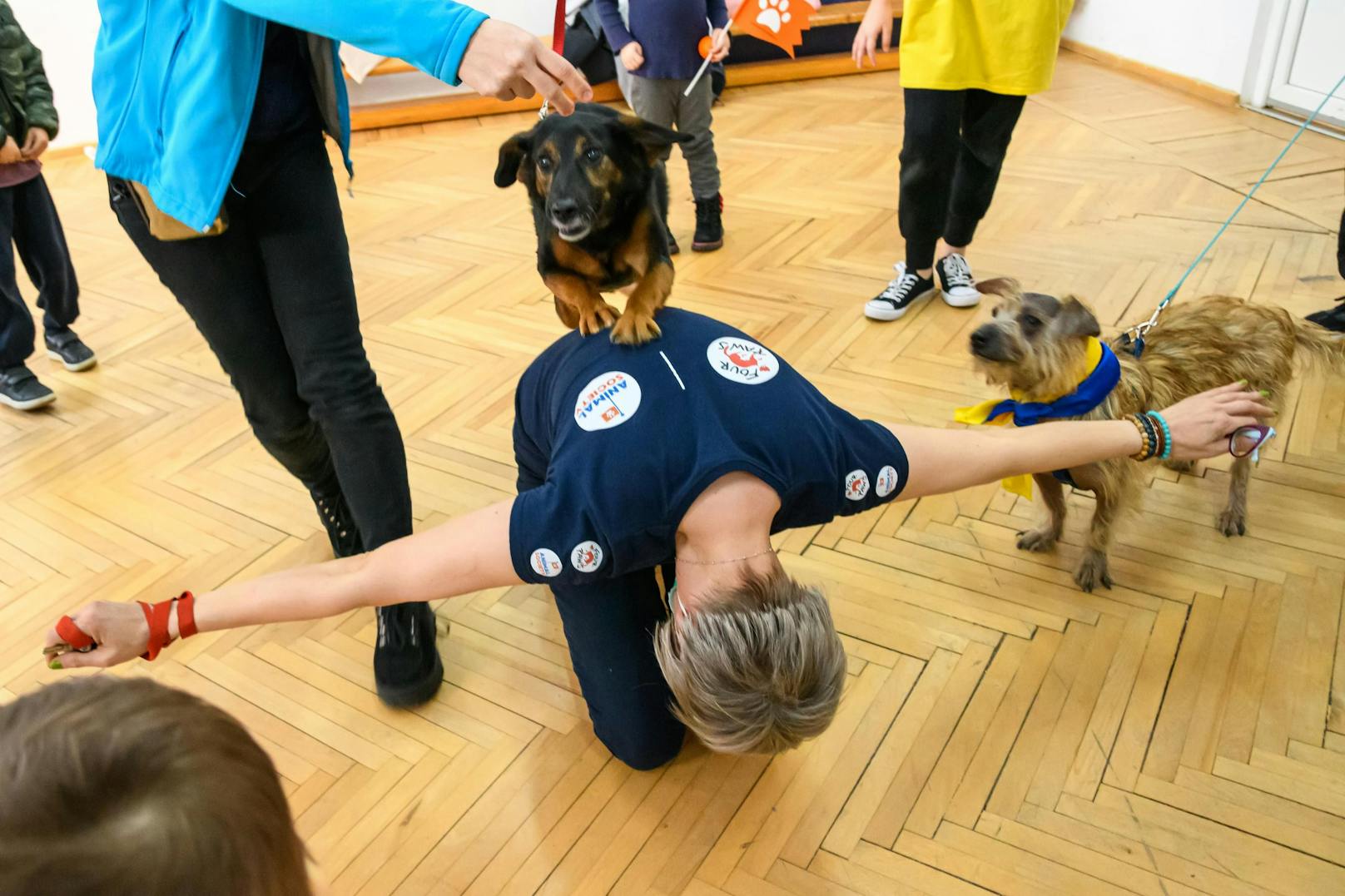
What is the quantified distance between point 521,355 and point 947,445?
1.88 metres

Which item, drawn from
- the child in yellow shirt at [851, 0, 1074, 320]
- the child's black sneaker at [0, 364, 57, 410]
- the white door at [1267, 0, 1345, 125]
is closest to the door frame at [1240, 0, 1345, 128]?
the white door at [1267, 0, 1345, 125]

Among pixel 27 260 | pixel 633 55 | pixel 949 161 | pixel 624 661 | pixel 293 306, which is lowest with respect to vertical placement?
pixel 624 661

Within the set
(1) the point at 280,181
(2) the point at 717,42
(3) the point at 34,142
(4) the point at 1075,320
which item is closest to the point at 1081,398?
(4) the point at 1075,320

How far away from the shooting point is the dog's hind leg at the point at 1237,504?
2137mm

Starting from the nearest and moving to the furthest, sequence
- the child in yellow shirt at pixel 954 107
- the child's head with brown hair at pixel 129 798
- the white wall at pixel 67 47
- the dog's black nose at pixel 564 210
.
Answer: the child's head with brown hair at pixel 129 798, the dog's black nose at pixel 564 210, the child in yellow shirt at pixel 954 107, the white wall at pixel 67 47

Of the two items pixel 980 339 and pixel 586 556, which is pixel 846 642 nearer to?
pixel 980 339

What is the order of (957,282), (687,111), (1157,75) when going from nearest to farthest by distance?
(957,282) → (687,111) → (1157,75)

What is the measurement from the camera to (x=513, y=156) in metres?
1.84

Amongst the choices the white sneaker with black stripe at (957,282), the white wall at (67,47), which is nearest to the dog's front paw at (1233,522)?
the white sneaker with black stripe at (957,282)

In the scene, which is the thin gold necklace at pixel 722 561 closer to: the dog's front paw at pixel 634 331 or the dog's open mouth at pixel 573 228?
the dog's front paw at pixel 634 331

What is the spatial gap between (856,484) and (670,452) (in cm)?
31

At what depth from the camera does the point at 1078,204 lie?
3.98 metres

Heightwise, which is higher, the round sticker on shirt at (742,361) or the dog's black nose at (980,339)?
the round sticker on shirt at (742,361)

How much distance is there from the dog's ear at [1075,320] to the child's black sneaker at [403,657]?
53.6 inches
